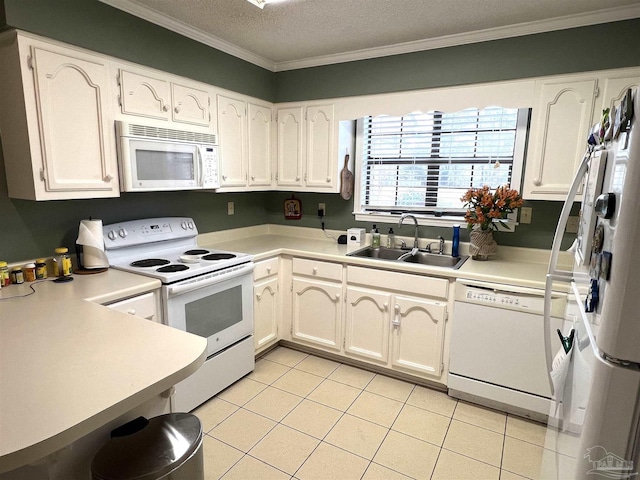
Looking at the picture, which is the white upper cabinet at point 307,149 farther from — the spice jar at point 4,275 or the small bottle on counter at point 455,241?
the spice jar at point 4,275

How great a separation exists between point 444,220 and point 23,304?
2679 mm

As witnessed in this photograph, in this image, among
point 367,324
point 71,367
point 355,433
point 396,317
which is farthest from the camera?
point 367,324

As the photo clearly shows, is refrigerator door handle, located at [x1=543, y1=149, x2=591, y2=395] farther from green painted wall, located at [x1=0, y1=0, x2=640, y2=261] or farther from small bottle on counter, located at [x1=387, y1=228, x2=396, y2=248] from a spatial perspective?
small bottle on counter, located at [x1=387, y1=228, x2=396, y2=248]

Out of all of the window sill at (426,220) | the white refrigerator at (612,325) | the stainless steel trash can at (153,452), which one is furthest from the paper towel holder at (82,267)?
the white refrigerator at (612,325)

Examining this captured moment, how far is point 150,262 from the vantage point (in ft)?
7.81

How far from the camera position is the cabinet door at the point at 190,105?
8.07ft

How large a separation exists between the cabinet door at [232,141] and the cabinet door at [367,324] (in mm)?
1295

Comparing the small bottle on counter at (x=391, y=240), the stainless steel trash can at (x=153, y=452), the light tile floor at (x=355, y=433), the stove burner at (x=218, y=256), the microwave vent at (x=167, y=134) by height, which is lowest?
the light tile floor at (x=355, y=433)

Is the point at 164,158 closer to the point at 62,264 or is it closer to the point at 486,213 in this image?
the point at 62,264

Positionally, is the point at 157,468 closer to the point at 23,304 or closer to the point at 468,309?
the point at 23,304

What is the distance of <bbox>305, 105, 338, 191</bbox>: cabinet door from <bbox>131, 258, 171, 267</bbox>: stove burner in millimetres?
1424

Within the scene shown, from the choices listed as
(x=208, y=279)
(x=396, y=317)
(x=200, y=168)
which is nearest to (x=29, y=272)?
(x=208, y=279)

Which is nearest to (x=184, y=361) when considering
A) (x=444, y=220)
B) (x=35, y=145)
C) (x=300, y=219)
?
(x=35, y=145)

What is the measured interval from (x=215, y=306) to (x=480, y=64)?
246 centimetres
